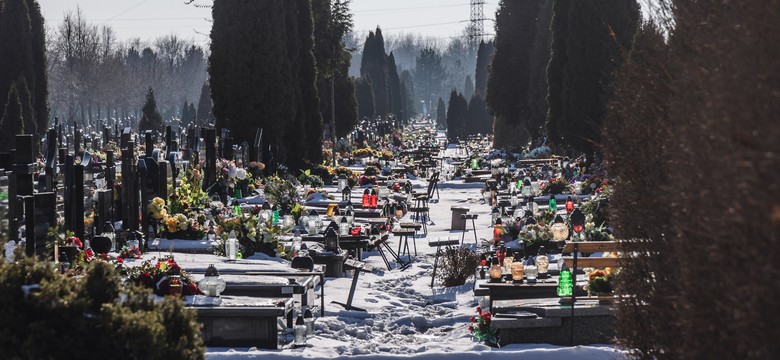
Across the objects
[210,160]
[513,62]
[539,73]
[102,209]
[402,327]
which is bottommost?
[402,327]

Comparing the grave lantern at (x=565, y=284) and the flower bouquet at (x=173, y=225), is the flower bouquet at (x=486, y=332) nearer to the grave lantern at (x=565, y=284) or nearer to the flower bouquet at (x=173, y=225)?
the grave lantern at (x=565, y=284)

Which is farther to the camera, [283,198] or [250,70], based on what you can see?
[250,70]

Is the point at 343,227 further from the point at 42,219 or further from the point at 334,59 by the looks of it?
the point at 334,59

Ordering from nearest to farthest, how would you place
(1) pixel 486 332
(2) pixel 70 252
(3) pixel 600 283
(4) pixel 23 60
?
(1) pixel 486 332 < (3) pixel 600 283 < (2) pixel 70 252 < (4) pixel 23 60

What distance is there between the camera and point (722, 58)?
5766 millimetres

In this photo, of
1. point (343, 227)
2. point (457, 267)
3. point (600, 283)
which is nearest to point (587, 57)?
point (343, 227)

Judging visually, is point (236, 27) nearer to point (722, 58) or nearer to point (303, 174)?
point (303, 174)

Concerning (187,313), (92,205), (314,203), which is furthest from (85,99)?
(187,313)

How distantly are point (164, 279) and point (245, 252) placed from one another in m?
6.27

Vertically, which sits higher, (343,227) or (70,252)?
(70,252)

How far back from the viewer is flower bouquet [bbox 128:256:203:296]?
11688 millimetres

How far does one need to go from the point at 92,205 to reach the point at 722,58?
14864mm

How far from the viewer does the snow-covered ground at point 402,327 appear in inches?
440

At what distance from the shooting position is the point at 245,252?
59.0 feet
